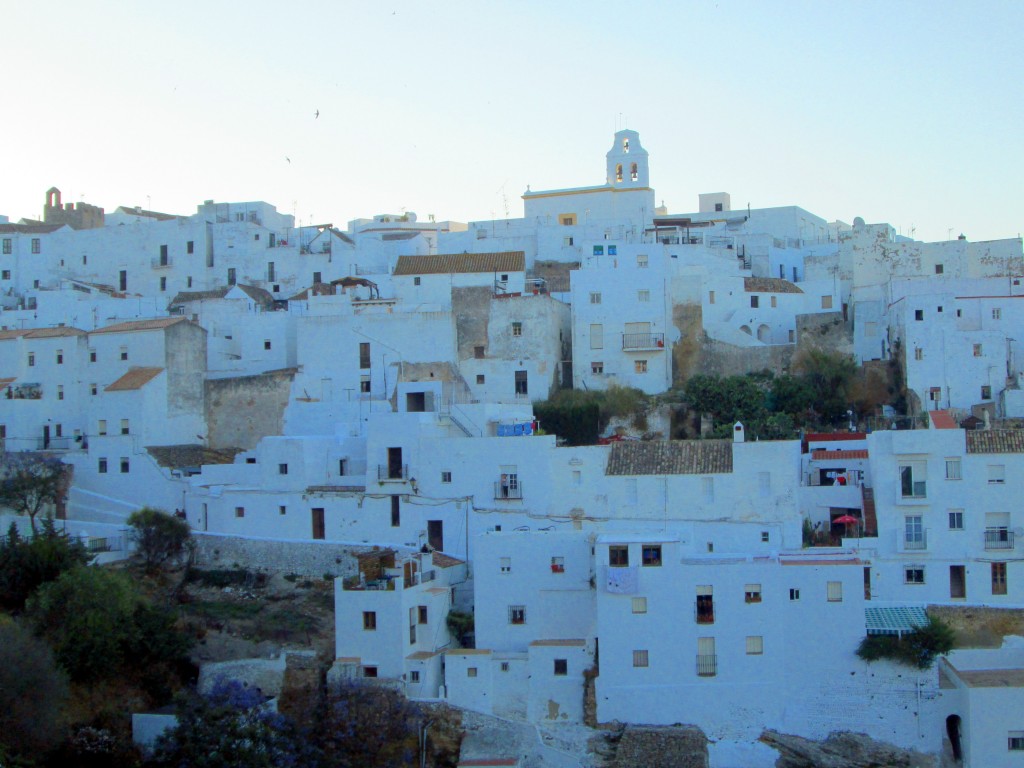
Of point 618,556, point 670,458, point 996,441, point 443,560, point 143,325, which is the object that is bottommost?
point 443,560

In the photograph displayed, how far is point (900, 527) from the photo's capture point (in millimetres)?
27844

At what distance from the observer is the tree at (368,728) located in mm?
24219

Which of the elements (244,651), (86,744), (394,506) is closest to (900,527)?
(394,506)

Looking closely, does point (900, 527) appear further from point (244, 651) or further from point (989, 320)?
point (244, 651)

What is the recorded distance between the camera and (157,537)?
3067 centimetres

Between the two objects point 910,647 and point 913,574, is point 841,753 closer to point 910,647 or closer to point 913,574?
point 910,647

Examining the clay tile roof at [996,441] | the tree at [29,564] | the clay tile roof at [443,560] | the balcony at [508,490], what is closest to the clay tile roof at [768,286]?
the clay tile roof at [996,441]

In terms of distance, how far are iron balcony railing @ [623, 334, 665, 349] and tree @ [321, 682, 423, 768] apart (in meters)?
14.1

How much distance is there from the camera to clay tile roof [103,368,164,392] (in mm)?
35125

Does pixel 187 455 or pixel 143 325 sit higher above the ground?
pixel 143 325

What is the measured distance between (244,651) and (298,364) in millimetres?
11239

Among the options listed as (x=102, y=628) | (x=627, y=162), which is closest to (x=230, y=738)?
(x=102, y=628)

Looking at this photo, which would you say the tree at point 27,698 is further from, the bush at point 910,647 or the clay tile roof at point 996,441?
the clay tile roof at point 996,441

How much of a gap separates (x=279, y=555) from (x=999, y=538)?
16163 mm
